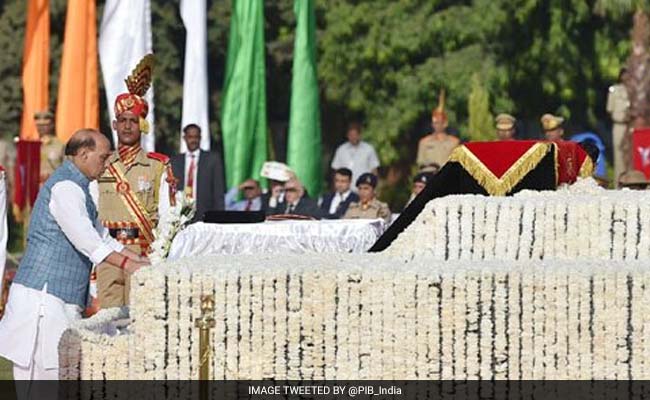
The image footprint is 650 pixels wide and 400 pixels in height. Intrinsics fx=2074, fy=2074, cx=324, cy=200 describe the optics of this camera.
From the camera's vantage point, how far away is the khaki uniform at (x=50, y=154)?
21359 millimetres

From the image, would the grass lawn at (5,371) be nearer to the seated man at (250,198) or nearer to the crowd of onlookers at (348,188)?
the crowd of onlookers at (348,188)

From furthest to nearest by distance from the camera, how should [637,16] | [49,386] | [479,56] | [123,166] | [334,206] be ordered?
[479,56] → [637,16] → [334,206] → [123,166] → [49,386]

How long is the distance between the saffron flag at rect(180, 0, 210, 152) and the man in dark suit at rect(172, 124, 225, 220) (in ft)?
4.39

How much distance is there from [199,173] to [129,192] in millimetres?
6582

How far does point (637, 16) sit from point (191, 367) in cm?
1983

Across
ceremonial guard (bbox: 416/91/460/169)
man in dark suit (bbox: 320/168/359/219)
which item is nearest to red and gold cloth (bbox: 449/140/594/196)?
man in dark suit (bbox: 320/168/359/219)

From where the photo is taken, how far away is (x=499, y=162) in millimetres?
12219

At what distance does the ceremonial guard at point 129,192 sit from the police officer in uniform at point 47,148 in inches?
299

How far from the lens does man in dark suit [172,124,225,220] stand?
20.2 m

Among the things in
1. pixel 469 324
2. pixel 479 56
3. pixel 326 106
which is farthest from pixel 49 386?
pixel 326 106

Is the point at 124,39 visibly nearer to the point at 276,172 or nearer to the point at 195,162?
the point at 195,162

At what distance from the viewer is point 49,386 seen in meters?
11.1

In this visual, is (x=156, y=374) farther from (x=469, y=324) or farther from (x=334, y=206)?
(x=334, y=206)

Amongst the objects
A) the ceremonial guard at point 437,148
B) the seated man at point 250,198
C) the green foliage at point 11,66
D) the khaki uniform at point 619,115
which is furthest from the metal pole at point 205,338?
the green foliage at point 11,66
